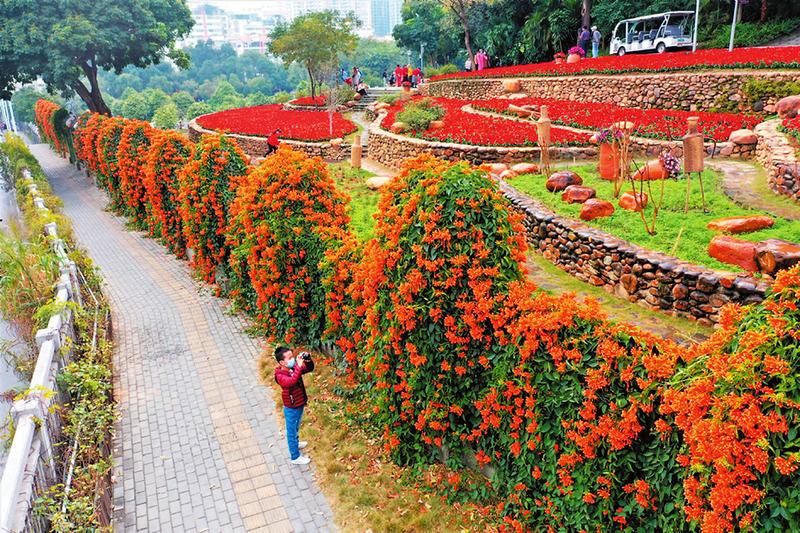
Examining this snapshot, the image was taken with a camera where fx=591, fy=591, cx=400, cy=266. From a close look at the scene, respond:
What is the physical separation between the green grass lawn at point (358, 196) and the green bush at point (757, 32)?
18882mm

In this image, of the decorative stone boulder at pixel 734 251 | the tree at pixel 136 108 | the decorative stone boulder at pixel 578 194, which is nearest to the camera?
the decorative stone boulder at pixel 734 251

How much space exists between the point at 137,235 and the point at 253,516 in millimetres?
12917

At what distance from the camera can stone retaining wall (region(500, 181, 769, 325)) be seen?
6.49 meters

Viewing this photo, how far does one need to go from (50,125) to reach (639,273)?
3846 centimetres

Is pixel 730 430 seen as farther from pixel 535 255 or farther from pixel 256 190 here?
pixel 256 190

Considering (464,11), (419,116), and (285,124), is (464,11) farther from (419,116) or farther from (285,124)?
(419,116)

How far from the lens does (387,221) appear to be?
6.08 metres

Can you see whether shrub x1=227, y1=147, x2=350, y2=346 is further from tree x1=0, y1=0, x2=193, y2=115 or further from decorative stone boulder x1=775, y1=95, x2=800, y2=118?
tree x1=0, y1=0, x2=193, y2=115

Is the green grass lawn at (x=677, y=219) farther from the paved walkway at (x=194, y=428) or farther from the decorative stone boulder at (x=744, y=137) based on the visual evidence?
the paved walkway at (x=194, y=428)

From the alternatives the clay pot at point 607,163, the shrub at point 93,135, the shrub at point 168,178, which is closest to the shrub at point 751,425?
the clay pot at point 607,163

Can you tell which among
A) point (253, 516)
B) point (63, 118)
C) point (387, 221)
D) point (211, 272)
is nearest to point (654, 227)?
point (387, 221)

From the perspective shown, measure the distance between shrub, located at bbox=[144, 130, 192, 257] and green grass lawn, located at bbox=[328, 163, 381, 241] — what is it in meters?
3.98

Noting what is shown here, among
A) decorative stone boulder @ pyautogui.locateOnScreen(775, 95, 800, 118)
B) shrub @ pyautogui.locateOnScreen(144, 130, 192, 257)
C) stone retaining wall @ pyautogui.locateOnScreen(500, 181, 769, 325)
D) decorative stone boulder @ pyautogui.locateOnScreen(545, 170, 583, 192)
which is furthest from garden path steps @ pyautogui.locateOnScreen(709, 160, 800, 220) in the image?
shrub @ pyautogui.locateOnScreen(144, 130, 192, 257)

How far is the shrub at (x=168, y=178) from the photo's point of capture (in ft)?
44.7
